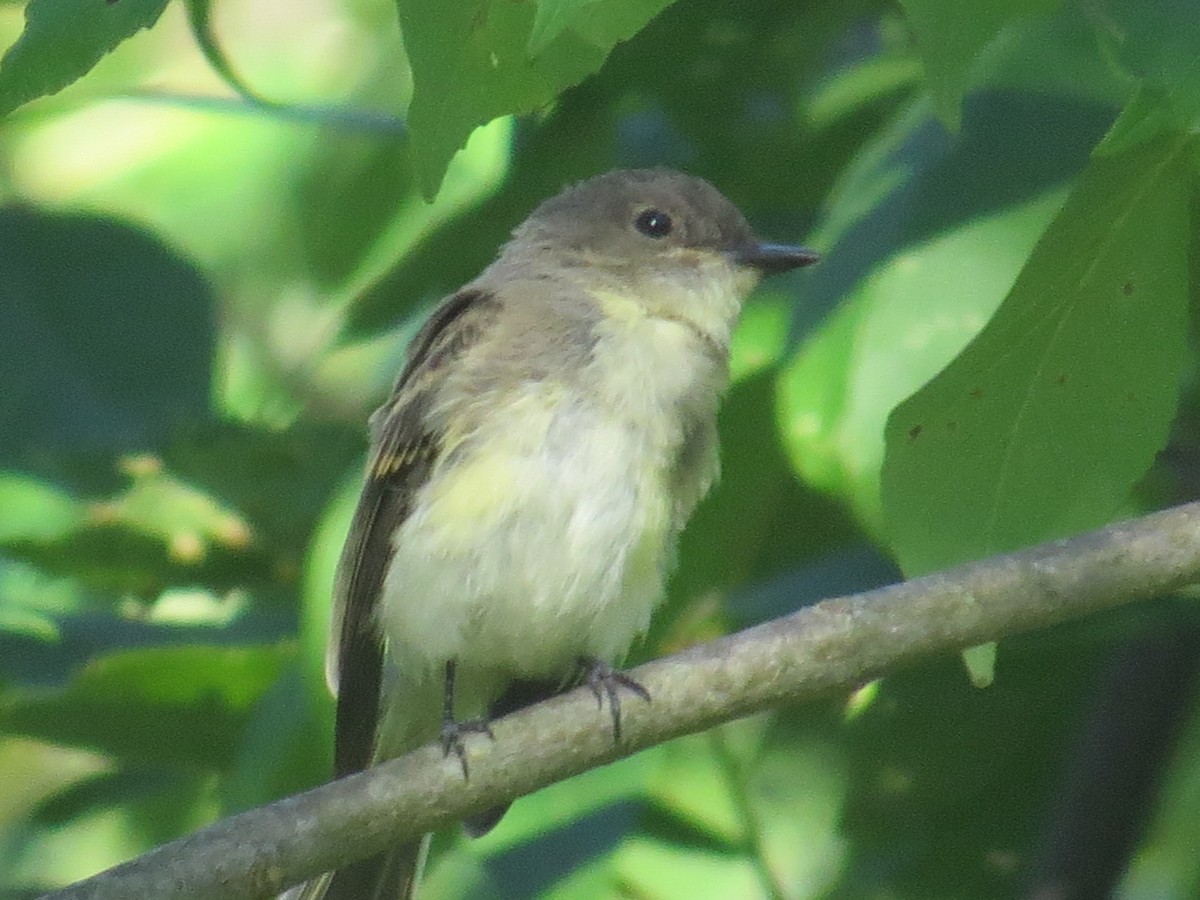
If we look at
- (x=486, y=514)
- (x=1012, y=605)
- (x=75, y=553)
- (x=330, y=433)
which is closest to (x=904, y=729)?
(x=486, y=514)

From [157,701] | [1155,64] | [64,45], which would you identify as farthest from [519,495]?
[1155,64]

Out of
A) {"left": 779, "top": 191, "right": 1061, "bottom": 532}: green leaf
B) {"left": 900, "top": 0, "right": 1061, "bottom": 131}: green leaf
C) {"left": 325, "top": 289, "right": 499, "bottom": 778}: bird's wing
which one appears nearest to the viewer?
{"left": 900, "top": 0, "right": 1061, "bottom": 131}: green leaf

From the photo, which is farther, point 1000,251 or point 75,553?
point 75,553

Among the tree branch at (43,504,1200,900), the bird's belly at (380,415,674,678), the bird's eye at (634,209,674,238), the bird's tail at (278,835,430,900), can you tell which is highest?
the bird's eye at (634,209,674,238)

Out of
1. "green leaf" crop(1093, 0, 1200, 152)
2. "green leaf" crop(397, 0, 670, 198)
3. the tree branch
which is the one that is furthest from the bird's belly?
"green leaf" crop(1093, 0, 1200, 152)

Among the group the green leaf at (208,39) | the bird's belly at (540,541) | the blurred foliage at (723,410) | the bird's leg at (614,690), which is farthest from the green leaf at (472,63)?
the bird's belly at (540,541)

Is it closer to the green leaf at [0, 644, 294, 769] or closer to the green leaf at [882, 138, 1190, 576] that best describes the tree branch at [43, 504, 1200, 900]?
the green leaf at [882, 138, 1190, 576]

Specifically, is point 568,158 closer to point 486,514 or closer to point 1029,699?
point 486,514
